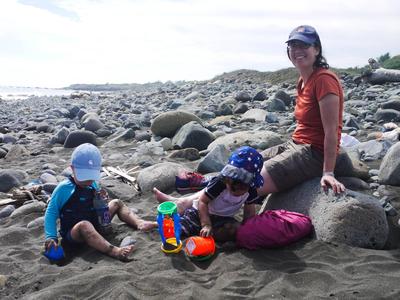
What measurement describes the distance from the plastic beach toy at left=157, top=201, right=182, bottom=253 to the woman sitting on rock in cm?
107

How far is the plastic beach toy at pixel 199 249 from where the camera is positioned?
362 centimetres

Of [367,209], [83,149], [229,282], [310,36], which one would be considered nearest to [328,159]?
[367,209]

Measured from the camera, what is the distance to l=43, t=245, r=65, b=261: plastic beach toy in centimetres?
389

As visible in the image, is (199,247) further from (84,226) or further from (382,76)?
(382,76)

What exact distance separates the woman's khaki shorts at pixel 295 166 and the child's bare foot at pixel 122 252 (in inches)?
66.6

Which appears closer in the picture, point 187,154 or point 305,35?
point 305,35

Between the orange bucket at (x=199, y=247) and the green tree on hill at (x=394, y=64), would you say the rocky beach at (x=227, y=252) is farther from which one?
the green tree on hill at (x=394, y=64)

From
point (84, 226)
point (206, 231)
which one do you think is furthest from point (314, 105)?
point (84, 226)

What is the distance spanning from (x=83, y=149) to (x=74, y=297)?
1576 mm

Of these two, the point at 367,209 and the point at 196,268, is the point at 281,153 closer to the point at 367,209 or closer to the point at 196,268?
the point at 367,209

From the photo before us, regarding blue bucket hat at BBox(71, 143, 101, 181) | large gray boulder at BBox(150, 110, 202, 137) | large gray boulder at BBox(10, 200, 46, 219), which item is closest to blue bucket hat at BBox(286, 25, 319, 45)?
blue bucket hat at BBox(71, 143, 101, 181)

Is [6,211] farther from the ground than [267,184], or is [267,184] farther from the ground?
[267,184]

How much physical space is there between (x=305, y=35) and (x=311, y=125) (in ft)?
3.10

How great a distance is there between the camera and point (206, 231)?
3.89m
